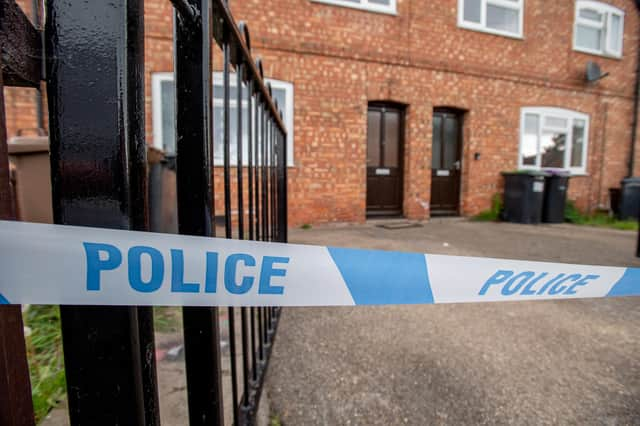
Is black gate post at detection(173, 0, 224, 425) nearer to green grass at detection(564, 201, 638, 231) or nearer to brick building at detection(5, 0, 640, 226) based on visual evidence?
brick building at detection(5, 0, 640, 226)

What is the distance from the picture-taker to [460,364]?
1561 mm

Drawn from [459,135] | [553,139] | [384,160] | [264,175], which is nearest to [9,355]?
[264,175]

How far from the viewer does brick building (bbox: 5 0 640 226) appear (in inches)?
227

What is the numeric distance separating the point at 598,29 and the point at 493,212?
649cm

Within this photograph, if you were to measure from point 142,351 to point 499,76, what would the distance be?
8836 millimetres

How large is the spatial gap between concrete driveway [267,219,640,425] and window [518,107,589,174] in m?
6.54

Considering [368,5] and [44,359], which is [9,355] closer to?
[44,359]

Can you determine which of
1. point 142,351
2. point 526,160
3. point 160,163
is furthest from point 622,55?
point 142,351

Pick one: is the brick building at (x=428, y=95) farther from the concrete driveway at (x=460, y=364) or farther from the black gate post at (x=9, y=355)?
the black gate post at (x=9, y=355)

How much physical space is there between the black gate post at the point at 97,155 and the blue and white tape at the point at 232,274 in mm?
35

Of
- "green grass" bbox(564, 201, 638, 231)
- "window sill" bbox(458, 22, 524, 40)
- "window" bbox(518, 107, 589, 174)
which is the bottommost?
"green grass" bbox(564, 201, 638, 231)

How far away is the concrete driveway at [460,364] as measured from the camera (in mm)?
1236

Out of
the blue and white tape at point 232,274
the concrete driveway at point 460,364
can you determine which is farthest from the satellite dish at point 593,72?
the blue and white tape at point 232,274

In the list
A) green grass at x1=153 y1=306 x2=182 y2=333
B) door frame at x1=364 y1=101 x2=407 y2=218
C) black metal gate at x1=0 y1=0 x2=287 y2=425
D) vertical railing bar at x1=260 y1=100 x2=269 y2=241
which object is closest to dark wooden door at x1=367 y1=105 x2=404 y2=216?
door frame at x1=364 y1=101 x2=407 y2=218
